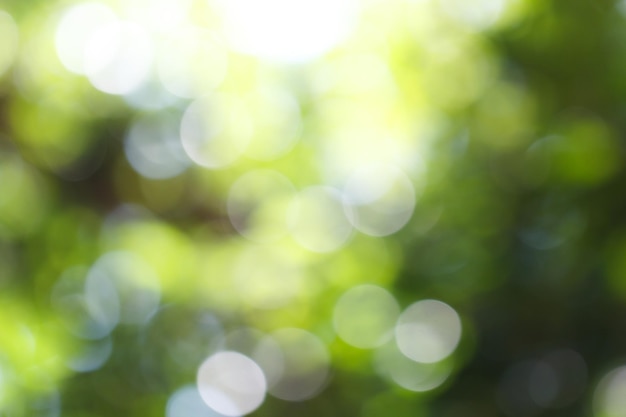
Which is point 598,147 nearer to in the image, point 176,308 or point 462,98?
point 462,98

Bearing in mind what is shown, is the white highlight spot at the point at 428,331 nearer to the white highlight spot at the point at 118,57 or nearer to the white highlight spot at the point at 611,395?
the white highlight spot at the point at 611,395

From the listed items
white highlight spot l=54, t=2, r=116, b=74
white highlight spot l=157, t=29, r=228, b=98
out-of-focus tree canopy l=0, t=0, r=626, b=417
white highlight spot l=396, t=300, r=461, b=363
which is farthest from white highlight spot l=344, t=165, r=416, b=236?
white highlight spot l=54, t=2, r=116, b=74

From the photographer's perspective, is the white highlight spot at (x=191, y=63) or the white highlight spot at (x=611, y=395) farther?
the white highlight spot at (x=191, y=63)

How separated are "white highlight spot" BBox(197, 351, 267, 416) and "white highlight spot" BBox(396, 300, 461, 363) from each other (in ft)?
0.57

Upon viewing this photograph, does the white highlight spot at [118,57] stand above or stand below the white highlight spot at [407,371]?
above

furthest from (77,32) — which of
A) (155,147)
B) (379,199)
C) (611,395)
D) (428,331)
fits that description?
(611,395)

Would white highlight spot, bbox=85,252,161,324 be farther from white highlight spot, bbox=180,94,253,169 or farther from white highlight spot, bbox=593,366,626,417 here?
white highlight spot, bbox=593,366,626,417

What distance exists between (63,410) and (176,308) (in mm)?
164

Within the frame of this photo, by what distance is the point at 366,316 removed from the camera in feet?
2.48

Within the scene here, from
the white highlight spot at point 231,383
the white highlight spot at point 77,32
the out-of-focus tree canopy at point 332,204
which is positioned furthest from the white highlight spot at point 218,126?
the white highlight spot at point 231,383

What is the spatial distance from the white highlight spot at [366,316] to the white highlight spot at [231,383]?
0.13 m

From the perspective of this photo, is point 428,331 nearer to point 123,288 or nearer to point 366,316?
point 366,316

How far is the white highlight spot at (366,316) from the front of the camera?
75 centimetres

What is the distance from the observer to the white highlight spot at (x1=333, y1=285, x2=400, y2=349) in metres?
0.75
